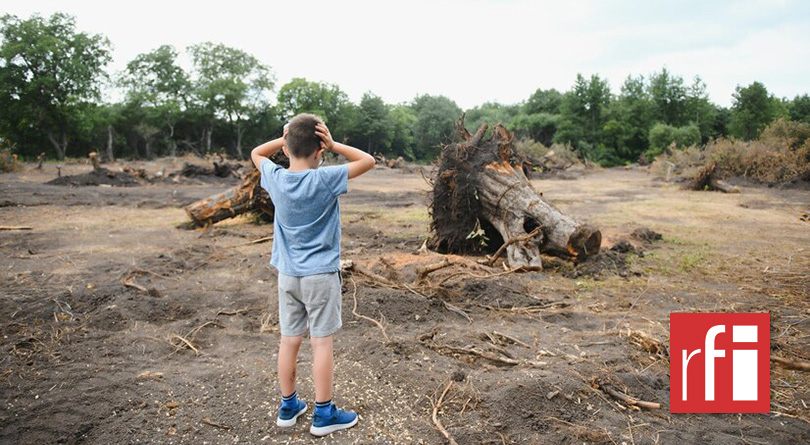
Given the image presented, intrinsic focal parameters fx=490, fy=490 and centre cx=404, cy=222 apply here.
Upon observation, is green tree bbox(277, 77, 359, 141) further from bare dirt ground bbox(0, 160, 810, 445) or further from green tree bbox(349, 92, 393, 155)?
bare dirt ground bbox(0, 160, 810, 445)

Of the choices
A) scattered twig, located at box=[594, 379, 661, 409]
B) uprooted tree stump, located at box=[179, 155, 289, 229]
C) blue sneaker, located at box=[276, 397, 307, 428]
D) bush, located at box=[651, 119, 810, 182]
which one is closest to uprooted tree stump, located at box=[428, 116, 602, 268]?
scattered twig, located at box=[594, 379, 661, 409]

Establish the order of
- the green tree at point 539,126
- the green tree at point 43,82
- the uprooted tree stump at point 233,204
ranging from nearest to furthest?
the uprooted tree stump at point 233,204 < the green tree at point 43,82 < the green tree at point 539,126

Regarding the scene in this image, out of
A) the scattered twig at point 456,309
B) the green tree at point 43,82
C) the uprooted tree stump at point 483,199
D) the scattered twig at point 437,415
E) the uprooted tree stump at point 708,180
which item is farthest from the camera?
the green tree at point 43,82

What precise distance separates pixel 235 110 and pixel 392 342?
153 feet

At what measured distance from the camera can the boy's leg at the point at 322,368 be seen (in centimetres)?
262

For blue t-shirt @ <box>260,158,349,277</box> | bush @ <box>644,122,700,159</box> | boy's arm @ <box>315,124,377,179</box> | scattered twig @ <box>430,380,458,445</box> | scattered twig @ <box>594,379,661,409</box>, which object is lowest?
scattered twig @ <box>430,380,458,445</box>

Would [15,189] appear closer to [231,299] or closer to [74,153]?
[231,299]

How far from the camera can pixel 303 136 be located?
265cm

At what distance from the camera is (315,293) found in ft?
8.61

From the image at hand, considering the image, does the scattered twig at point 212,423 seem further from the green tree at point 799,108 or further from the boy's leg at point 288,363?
the green tree at point 799,108

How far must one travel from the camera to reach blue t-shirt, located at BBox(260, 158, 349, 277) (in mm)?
2635

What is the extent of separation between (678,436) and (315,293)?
81.4 inches

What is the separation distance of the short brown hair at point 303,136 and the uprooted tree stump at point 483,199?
4761 millimetres

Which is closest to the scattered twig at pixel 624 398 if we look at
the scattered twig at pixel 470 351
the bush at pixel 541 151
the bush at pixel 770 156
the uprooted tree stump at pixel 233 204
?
the scattered twig at pixel 470 351
